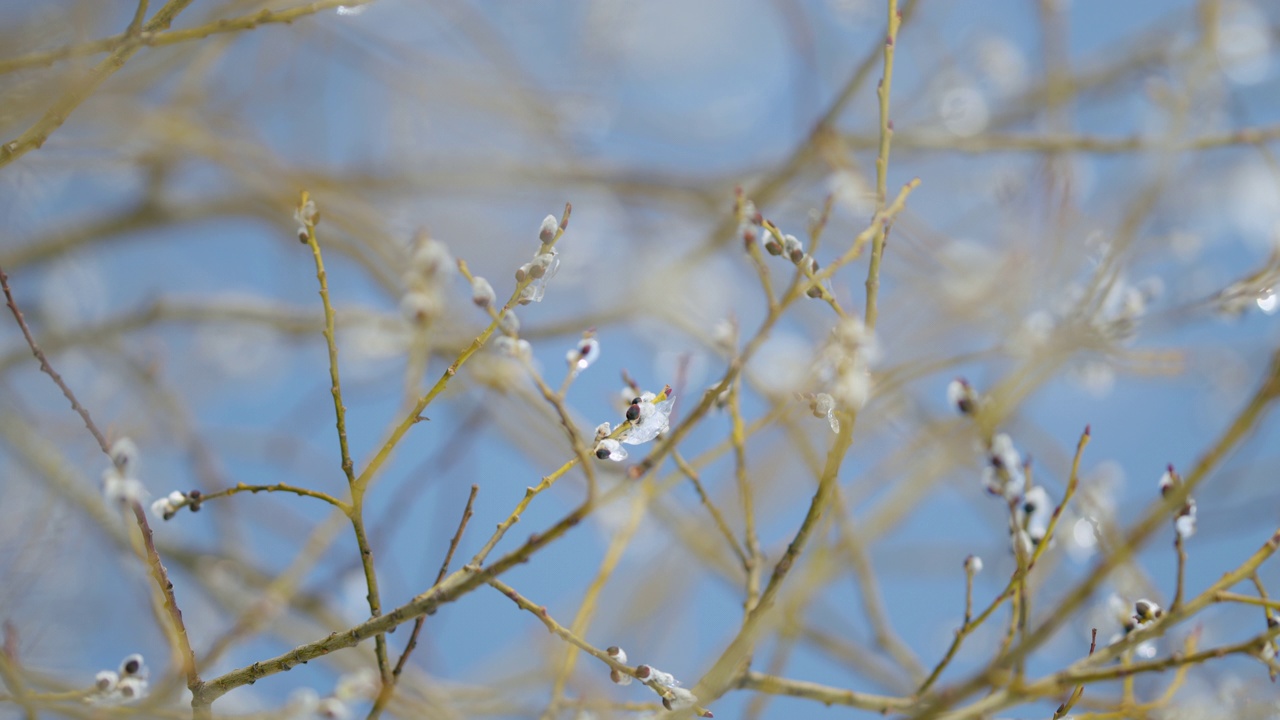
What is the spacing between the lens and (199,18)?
66.7 inches

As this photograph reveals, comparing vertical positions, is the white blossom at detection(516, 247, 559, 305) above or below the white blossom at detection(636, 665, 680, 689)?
above

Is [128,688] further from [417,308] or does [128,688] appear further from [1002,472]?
[1002,472]

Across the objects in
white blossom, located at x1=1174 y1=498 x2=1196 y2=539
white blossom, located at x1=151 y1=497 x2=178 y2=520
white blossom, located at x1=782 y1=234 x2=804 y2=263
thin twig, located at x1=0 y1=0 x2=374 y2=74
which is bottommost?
white blossom, located at x1=1174 y1=498 x2=1196 y2=539

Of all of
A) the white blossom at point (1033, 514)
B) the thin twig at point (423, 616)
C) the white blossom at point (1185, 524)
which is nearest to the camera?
the thin twig at point (423, 616)

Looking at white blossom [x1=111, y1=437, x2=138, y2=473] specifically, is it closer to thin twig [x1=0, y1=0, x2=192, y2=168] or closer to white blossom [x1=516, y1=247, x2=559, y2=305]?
thin twig [x1=0, y1=0, x2=192, y2=168]

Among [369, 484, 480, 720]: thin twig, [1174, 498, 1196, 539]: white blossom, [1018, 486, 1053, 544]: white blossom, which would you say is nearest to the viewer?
[369, 484, 480, 720]: thin twig

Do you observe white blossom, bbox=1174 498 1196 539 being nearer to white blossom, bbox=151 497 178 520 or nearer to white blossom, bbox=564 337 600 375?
white blossom, bbox=564 337 600 375

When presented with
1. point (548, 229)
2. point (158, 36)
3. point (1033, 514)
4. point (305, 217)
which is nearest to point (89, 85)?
point (158, 36)

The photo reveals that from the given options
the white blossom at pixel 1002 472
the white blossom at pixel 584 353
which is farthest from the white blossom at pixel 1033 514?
the white blossom at pixel 584 353

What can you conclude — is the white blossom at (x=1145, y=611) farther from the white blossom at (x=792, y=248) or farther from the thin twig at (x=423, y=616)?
the thin twig at (x=423, y=616)

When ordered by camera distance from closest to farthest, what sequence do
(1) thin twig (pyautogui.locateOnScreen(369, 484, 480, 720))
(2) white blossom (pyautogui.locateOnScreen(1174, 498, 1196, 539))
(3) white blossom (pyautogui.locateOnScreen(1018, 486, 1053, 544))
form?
(1) thin twig (pyautogui.locateOnScreen(369, 484, 480, 720)) < (2) white blossom (pyautogui.locateOnScreen(1174, 498, 1196, 539)) < (3) white blossom (pyautogui.locateOnScreen(1018, 486, 1053, 544))

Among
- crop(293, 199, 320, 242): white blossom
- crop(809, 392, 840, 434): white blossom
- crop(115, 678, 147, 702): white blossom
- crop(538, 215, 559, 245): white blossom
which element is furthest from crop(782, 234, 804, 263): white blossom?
crop(115, 678, 147, 702): white blossom

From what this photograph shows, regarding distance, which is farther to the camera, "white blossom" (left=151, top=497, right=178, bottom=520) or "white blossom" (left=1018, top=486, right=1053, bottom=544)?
"white blossom" (left=1018, top=486, right=1053, bottom=544)

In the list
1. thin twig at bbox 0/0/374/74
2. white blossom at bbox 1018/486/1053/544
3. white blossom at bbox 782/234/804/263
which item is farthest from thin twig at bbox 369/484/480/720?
white blossom at bbox 1018/486/1053/544
